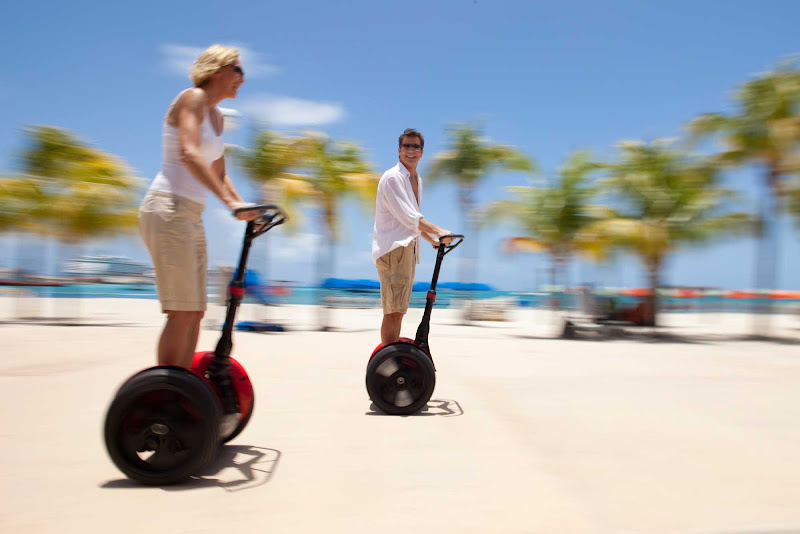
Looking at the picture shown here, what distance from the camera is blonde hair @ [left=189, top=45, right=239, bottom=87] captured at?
107 inches

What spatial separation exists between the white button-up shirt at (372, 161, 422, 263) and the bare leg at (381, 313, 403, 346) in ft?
1.39

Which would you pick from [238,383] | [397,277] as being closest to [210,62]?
[238,383]

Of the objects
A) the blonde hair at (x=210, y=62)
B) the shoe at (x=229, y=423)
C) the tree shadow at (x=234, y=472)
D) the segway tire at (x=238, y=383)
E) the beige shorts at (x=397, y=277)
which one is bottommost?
the tree shadow at (x=234, y=472)

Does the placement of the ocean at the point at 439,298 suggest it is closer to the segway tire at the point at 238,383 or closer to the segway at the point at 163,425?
the segway tire at the point at 238,383

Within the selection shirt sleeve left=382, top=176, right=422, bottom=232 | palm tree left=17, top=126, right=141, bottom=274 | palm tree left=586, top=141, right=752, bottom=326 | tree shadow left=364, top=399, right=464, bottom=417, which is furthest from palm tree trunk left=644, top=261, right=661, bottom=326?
palm tree left=17, top=126, right=141, bottom=274

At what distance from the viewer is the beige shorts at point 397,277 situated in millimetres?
4027

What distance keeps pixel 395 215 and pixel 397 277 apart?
17.0 inches

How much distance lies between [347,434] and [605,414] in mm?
1816

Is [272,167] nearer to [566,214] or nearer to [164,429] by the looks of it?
[566,214]

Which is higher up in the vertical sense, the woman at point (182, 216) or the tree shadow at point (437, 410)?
the woman at point (182, 216)

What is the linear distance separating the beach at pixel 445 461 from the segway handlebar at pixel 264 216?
1108mm

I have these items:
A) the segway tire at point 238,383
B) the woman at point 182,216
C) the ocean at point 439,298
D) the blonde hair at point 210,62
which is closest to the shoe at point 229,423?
the segway tire at point 238,383

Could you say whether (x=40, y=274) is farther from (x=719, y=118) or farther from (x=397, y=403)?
(x=719, y=118)

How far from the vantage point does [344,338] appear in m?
9.74
